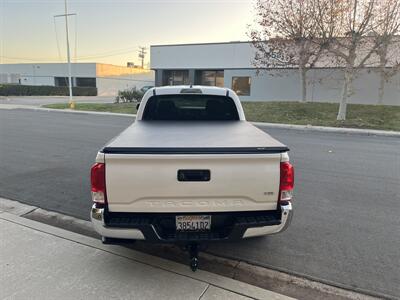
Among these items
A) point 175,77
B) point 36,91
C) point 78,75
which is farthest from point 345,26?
point 78,75

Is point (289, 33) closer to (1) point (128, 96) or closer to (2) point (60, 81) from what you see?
(1) point (128, 96)

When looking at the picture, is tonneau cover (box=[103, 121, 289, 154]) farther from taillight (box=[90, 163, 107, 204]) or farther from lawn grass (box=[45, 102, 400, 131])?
lawn grass (box=[45, 102, 400, 131])

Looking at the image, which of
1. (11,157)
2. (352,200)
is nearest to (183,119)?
(352,200)

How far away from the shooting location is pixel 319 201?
16.8 ft

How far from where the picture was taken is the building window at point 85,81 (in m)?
56.0

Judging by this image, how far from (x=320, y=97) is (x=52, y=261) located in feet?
78.4

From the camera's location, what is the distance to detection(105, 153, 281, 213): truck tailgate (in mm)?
2607

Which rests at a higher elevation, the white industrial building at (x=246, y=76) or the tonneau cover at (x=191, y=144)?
the white industrial building at (x=246, y=76)

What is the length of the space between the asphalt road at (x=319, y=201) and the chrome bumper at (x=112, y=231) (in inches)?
48.0

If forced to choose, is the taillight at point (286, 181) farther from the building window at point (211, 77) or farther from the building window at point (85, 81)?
the building window at point (85, 81)

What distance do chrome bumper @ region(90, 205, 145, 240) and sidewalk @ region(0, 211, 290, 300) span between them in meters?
0.53

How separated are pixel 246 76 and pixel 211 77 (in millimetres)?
4145

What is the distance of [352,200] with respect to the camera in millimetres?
5195

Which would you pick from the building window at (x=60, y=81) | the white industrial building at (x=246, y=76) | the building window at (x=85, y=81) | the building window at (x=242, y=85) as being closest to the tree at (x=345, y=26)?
the white industrial building at (x=246, y=76)
